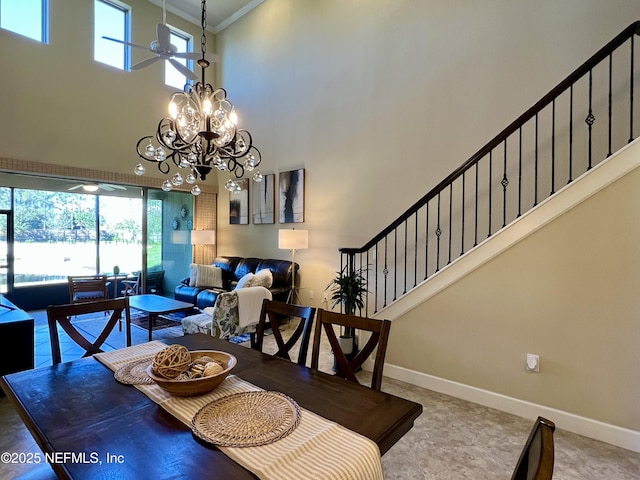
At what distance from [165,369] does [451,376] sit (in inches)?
100

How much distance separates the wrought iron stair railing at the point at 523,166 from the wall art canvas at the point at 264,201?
2187 mm

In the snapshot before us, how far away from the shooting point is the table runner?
962 mm

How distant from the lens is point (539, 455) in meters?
0.72

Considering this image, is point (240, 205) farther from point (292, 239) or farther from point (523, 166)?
point (523, 166)

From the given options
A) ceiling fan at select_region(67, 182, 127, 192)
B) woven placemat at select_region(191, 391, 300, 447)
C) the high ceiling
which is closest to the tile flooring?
woven placemat at select_region(191, 391, 300, 447)

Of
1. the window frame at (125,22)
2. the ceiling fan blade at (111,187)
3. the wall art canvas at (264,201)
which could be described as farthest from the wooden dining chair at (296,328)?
the window frame at (125,22)

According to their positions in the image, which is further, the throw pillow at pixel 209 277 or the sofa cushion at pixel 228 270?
the sofa cushion at pixel 228 270

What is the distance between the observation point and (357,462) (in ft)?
3.33

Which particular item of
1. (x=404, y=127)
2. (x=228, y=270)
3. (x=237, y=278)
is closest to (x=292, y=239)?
(x=237, y=278)

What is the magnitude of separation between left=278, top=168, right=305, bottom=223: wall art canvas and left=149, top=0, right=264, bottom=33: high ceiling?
3.43 metres

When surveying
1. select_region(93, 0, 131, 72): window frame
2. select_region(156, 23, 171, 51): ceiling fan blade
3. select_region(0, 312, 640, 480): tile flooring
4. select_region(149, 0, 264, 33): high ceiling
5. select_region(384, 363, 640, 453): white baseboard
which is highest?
select_region(149, 0, 264, 33): high ceiling

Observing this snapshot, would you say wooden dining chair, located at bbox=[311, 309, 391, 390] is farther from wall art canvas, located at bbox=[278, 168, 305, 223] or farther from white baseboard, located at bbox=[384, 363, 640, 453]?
wall art canvas, located at bbox=[278, 168, 305, 223]

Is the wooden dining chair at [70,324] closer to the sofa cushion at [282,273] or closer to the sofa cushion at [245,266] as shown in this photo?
the sofa cushion at [282,273]

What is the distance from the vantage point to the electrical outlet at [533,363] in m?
2.57
